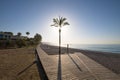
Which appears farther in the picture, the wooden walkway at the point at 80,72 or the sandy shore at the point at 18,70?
the sandy shore at the point at 18,70

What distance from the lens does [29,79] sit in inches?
266

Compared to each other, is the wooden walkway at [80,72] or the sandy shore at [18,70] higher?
the wooden walkway at [80,72]

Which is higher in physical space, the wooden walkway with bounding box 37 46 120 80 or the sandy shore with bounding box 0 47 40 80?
the wooden walkway with bounding box 37 46 120 80

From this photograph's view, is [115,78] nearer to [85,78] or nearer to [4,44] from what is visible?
[85,78]

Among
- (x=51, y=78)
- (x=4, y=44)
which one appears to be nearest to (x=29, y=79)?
(x=51, y=78)

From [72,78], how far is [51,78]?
1165mm

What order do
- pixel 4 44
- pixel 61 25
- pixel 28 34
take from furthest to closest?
pixel 28 34 → pixel 4 44 → pixel 61 25

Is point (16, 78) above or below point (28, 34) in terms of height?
below

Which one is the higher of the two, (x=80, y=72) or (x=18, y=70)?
(x=80, y=72)

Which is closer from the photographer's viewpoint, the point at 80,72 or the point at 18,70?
the point at 80,72

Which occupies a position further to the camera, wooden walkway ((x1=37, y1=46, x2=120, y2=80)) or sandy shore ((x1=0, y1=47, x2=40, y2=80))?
sandy shore ((x1=0, y1=47, x2=40, y2=80))

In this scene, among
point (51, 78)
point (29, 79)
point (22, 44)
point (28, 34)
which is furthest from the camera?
point (28, 34)

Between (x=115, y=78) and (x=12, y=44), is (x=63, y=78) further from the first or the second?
(x=12, y=44)

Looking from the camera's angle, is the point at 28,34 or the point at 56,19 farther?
the point at 28,34
